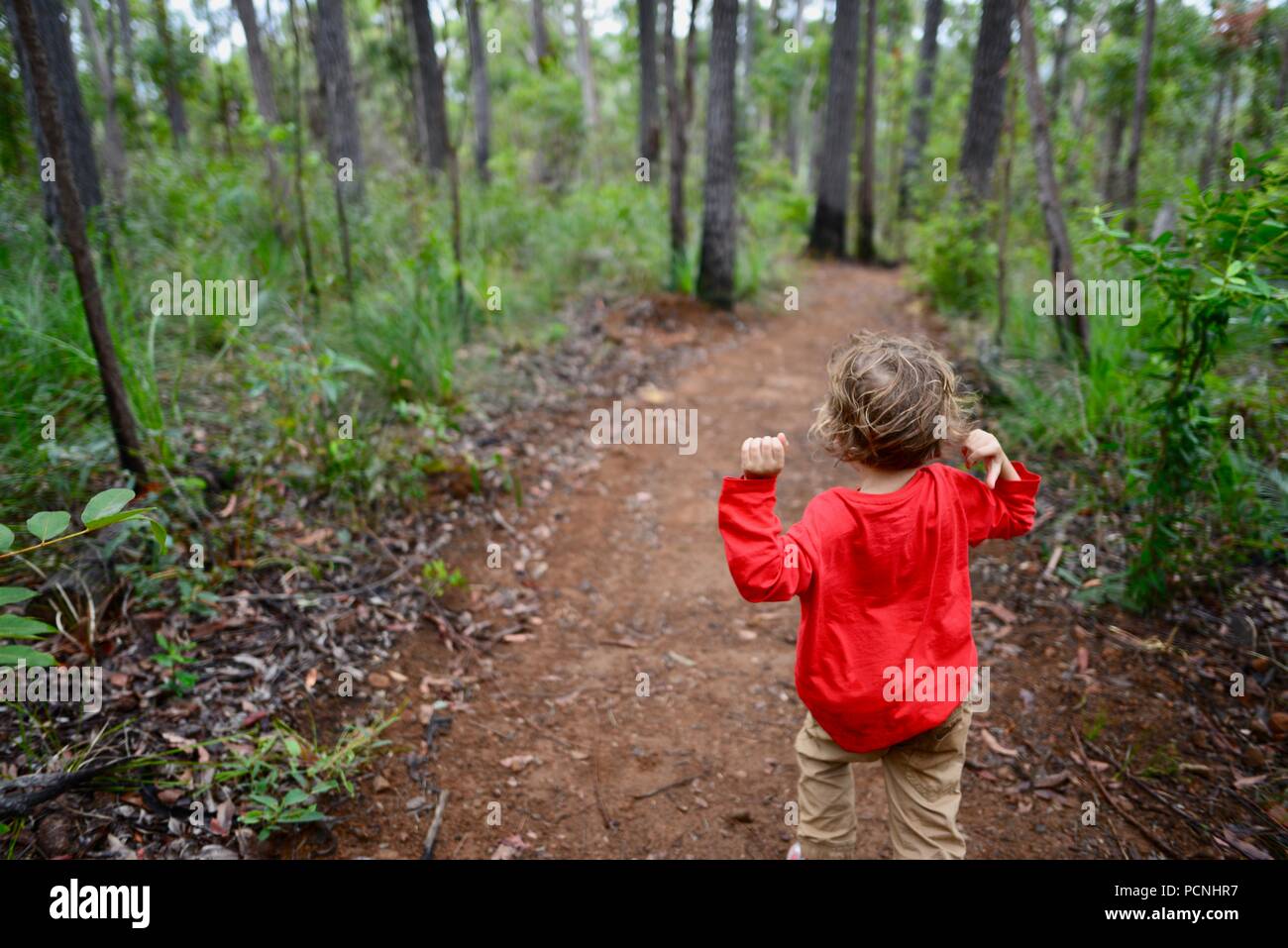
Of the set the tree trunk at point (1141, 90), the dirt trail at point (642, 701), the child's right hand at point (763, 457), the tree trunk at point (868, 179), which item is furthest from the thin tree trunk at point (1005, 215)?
the tree trunk at point (868, 179)

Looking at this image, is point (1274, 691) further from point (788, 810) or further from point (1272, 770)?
point (788, 810)

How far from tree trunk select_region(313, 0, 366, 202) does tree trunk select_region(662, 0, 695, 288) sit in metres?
3.72

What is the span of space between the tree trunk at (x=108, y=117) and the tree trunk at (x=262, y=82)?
1.45 meters

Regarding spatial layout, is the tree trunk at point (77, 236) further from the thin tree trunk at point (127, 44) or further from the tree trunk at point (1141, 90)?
the thin tree trunk at point (127, 44)

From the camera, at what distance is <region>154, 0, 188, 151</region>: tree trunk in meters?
11.3

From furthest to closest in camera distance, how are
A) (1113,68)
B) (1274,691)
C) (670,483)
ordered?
(1113,68), (670,483), (1274,691)

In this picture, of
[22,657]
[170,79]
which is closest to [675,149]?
[22,657]

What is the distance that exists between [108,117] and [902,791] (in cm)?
1171

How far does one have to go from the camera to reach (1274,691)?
2938 millimetres

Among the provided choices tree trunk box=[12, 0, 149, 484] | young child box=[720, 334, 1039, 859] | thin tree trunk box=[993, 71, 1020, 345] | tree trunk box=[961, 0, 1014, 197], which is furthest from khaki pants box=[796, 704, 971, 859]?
tree trunk box=[961, 0, 1014, 197]

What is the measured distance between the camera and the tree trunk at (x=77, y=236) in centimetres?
296

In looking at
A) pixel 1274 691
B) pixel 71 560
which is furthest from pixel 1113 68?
pixel 71 560
